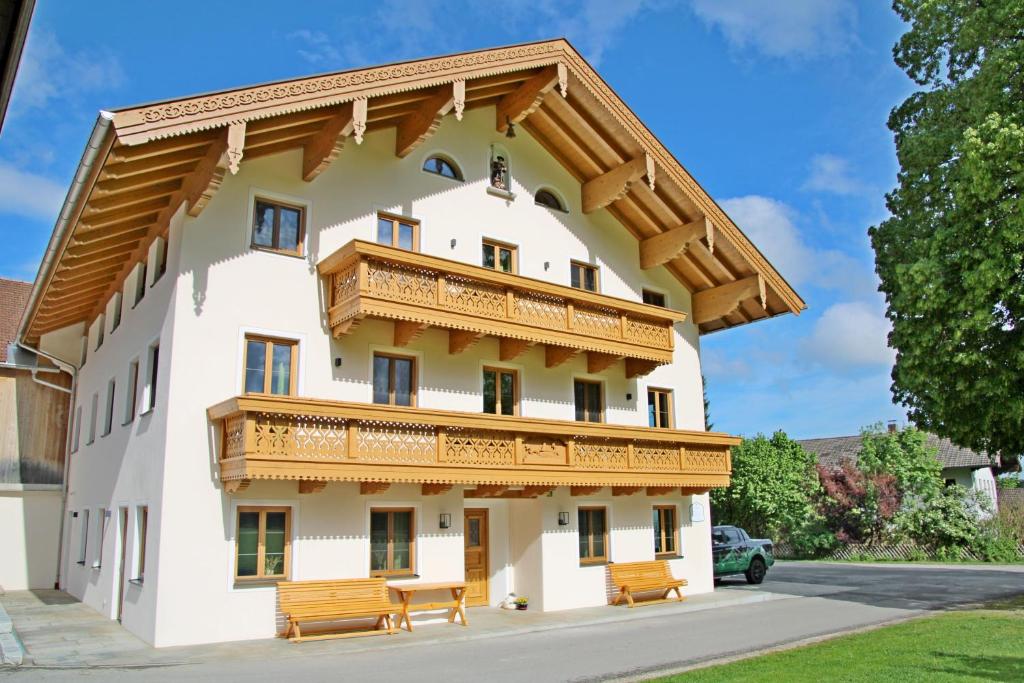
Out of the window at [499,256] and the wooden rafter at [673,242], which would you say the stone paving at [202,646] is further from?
the wooden rafter at [673,242]

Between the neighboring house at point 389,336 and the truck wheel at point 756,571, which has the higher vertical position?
the neighboring house at point 389,336

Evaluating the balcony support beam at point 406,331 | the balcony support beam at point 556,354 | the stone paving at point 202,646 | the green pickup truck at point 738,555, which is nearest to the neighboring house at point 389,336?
the balcony support beam at point 406,331

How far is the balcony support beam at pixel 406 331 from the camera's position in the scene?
53.0 feet

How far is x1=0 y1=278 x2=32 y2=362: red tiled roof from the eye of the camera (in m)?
26.9

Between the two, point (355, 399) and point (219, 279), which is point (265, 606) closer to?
point (355, 399)

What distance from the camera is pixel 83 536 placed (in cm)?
2125

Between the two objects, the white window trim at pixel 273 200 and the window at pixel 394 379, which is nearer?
the white window trim at pixel 273 200

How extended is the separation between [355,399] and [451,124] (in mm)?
7058

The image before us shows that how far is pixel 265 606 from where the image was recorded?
14.3 metres

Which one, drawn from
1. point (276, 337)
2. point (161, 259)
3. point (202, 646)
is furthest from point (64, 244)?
point (202, 646)

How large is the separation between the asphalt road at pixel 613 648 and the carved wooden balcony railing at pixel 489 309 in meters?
5.94

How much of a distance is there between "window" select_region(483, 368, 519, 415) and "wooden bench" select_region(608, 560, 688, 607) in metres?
4.49

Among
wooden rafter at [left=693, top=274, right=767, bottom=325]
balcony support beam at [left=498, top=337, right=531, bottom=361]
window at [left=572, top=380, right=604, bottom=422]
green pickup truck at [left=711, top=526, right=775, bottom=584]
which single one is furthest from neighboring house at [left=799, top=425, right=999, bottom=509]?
balcony support beam at [left=498, top=337, right=531, bottom=361]

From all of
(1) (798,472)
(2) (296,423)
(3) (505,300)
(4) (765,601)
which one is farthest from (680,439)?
(1) (798,472)
